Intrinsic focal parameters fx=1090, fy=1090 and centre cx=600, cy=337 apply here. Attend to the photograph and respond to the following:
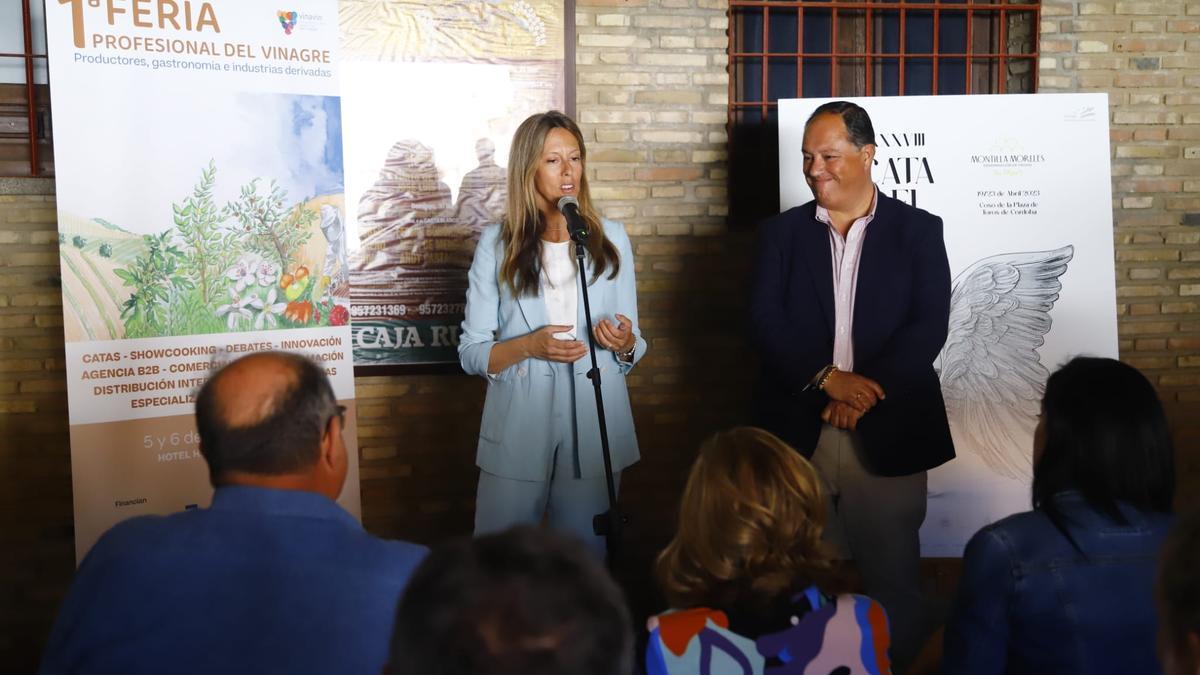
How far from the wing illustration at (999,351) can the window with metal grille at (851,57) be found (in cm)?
95

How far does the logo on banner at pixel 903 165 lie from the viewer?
4.02 m

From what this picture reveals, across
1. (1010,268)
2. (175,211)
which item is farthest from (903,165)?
(175,211)

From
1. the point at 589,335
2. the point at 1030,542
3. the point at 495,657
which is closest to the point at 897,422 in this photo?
the point at 589,335

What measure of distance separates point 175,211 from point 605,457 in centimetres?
159

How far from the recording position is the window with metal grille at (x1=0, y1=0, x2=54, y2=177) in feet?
13.2

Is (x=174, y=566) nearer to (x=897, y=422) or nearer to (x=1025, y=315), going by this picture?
(x=897, y=422)

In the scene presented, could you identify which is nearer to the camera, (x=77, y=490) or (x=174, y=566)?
(x=174, y=566)

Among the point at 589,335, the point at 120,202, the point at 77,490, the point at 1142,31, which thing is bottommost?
the point at 77,490

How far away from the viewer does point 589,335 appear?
9.21 feet

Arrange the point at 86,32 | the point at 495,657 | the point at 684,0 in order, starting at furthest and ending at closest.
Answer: the point at 684,0 < the point at 86,32 < the point at 495,657

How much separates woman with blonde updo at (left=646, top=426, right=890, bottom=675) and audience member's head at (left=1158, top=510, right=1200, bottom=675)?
0.66 m

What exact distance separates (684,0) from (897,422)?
7.09ft

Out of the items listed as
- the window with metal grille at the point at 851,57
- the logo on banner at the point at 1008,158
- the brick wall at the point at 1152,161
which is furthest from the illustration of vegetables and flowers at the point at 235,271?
the brick wall at the point at 1152,161

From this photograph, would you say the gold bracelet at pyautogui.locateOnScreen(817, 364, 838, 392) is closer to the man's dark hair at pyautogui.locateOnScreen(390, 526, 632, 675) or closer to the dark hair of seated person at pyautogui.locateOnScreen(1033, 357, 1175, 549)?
the dark hair of seated person at pyautogui.locateOnScreen(1033, 357, 1175, 549)
